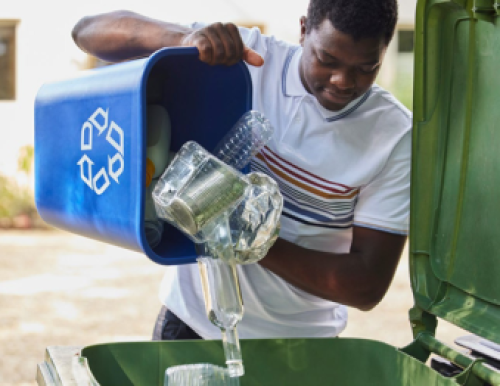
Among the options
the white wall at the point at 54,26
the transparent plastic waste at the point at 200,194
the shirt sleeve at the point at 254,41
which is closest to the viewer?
the transparent plastic waste at the point at 200,194

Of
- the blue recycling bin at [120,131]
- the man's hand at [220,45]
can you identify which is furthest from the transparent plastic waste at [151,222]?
the man's hand at [220,45]

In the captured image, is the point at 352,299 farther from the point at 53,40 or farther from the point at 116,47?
the point at 53,40

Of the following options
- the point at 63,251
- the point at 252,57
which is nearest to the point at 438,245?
the point at 252,57

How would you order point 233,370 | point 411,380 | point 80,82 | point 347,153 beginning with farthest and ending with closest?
1. point 347,153
2. point 80,82
3. point 411,380
4. point 233,370

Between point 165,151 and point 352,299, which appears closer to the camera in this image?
point 165,151

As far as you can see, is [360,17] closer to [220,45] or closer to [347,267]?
[220,45]

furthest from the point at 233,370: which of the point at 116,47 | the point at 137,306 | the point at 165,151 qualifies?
the point at 137,306

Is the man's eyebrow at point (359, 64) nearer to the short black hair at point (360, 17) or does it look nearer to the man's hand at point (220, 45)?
the short black hair at point (360, 17)

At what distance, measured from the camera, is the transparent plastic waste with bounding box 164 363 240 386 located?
56.2 inches

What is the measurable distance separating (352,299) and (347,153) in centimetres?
33

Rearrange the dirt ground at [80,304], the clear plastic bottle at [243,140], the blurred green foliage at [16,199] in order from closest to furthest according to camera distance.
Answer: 1. the clear plastic bottle at [243,140]
2. the dirt ground at [80,304]
3. the blurred green foliage at [16,199]

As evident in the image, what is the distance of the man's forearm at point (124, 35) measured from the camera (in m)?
1.72

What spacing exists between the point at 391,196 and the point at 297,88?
1.09 feet

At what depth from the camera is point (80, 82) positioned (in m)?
1.61
